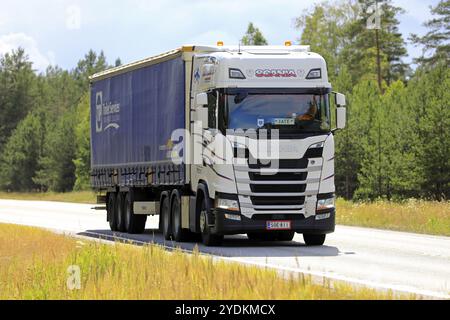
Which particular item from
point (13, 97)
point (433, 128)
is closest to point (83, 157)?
point (13, 97)

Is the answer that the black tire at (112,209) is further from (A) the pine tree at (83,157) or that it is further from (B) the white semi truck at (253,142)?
(A) the pine tree at (83,157)

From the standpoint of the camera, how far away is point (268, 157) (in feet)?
72.0

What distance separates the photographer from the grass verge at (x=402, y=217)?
29675mm

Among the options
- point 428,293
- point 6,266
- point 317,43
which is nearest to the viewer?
point 428,293

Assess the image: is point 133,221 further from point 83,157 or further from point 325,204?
point 83,157

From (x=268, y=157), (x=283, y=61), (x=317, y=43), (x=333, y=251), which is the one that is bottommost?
(x=333, y=251)

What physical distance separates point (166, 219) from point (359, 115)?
139 feet

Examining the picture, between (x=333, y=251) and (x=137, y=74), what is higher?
(x=137, y=74)

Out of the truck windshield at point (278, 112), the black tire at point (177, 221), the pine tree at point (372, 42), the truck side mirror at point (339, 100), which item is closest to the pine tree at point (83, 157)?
the pine tree at point (372, 42)

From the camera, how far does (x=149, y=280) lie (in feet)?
44.3
